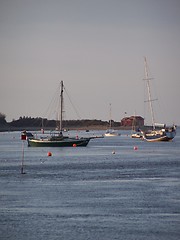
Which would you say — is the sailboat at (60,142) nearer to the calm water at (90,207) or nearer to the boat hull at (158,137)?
the boat hull at (158,137)

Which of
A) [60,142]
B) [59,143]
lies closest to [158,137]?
[60,142]

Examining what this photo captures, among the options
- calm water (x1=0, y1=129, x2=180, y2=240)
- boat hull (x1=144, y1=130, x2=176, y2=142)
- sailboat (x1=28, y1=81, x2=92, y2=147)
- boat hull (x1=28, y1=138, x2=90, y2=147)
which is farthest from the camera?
boat hull (x1=144, y1=130, x2=176, y2=142)

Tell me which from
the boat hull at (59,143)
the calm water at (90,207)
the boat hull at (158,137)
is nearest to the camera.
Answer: the calm water at (90,207)

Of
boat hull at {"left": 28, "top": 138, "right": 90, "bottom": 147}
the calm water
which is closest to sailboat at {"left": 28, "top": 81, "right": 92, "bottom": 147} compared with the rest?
boat hull at {"left": 28, "top": 138, "right": 90, "bottom": 147}

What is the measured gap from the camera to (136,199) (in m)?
39.8

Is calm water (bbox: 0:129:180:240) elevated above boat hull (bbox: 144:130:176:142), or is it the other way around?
boat hull (bbox: 144:130:176:142)

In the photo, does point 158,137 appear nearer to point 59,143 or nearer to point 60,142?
point 60,142

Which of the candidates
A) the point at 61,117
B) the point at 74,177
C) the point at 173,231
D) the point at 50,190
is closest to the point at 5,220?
the point at 173,231

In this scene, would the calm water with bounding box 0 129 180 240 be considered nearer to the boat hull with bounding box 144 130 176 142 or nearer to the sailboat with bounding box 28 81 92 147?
the sailboat with bounding box 28 81 92 147

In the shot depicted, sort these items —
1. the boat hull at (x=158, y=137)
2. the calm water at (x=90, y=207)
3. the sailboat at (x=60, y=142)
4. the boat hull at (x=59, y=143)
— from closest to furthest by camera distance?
the calm water at (x=90, y=207) → the sailboat at (x=60, y=142) → the boat hull at (x=59, y=143) → the boat hull at (x=158, y=137)

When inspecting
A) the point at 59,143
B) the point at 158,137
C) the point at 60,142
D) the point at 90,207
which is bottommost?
the point at 90,207

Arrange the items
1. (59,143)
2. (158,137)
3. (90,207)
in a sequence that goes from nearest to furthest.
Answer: (90,207), (59,143), (158,137)

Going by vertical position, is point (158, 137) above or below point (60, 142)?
above

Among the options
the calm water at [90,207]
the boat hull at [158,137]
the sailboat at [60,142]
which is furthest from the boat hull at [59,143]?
the calm water at [90,207]
